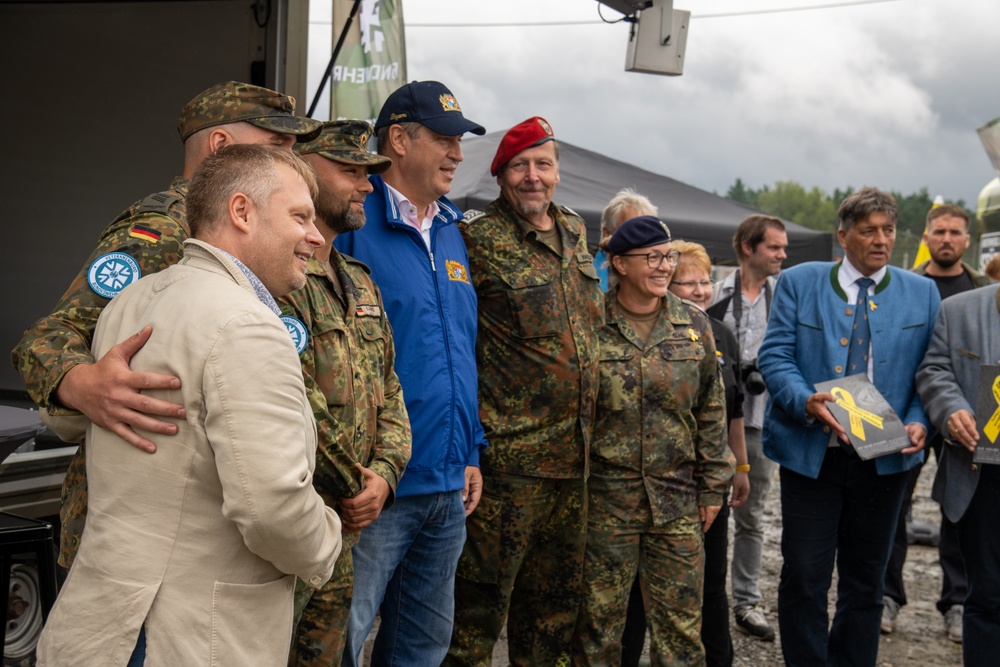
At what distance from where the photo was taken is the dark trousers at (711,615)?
12.9 feet

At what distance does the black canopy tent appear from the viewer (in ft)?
24.7

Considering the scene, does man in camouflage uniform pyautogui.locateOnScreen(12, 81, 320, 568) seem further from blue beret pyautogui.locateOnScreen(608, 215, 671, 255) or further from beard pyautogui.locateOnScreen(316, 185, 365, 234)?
blue beret pyautogui.locateOnScreen(608, 215, 671, 255)

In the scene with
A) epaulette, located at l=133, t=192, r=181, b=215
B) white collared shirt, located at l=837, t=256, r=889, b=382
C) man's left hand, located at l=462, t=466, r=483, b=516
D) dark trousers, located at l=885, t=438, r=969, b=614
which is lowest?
dark trousers, located at l=885, t=438, r=969, b=614

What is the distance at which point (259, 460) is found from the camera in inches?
62.7

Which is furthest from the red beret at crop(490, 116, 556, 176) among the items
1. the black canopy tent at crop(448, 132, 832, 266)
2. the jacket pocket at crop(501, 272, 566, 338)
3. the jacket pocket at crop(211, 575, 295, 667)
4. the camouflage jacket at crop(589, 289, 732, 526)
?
the black canopy tent at crop(448, 132, 832, 266)

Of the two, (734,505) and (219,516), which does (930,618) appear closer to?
(734,505)

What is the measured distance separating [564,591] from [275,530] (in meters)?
2.05

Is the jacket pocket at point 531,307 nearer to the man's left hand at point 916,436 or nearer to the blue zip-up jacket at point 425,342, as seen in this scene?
the blue zip-up jacket at point 425,342

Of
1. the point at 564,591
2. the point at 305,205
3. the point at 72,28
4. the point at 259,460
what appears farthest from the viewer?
the point at 72,28

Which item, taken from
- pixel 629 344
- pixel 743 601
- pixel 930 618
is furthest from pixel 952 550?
pixel 629 344

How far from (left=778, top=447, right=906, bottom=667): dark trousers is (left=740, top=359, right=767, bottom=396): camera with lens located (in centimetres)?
79

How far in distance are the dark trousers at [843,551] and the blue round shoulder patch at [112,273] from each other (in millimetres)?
2775

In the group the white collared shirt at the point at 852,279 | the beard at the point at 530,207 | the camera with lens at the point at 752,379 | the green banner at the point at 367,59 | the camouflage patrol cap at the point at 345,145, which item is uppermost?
the green banner at the point at 367,59

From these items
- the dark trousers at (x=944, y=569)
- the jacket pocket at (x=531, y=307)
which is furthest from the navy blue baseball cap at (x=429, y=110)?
the dark trousers at (x=944, y=569)
